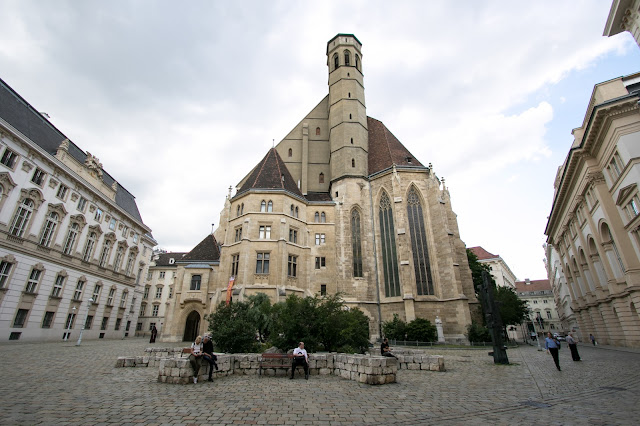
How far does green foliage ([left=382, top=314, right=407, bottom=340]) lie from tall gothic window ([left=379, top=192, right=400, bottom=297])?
3.57 meters

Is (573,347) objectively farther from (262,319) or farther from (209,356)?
(262,319)

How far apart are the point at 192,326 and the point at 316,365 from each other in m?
21.1

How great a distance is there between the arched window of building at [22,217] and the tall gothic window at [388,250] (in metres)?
27.9

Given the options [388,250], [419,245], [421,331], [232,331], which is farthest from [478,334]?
[232,331]

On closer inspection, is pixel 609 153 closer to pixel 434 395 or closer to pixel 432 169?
pixel 432 169

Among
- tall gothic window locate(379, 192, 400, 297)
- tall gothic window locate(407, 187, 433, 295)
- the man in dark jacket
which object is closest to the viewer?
the man in dark jacket

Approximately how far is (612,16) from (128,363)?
84.0 feet

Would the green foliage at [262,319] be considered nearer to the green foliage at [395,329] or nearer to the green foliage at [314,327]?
the green foliage at [314,327]

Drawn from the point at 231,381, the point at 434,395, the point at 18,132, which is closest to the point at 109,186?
the point at 18,132

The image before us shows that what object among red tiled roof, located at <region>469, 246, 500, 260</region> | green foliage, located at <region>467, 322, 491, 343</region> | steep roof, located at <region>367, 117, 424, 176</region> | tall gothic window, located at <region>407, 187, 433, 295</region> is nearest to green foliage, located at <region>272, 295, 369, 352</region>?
green foliage, located at <region>467, 322, 491, 343</region>

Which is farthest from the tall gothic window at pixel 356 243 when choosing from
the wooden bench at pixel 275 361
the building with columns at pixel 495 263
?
the building with columns at pixel 495 263

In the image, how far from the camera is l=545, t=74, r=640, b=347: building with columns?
15469 millimetres

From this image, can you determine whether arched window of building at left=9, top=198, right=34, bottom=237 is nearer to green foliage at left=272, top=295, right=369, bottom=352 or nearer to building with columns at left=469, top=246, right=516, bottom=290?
green foliage at left=272, top=295, right=369, bottom=352

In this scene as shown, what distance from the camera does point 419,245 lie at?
29.2 m
